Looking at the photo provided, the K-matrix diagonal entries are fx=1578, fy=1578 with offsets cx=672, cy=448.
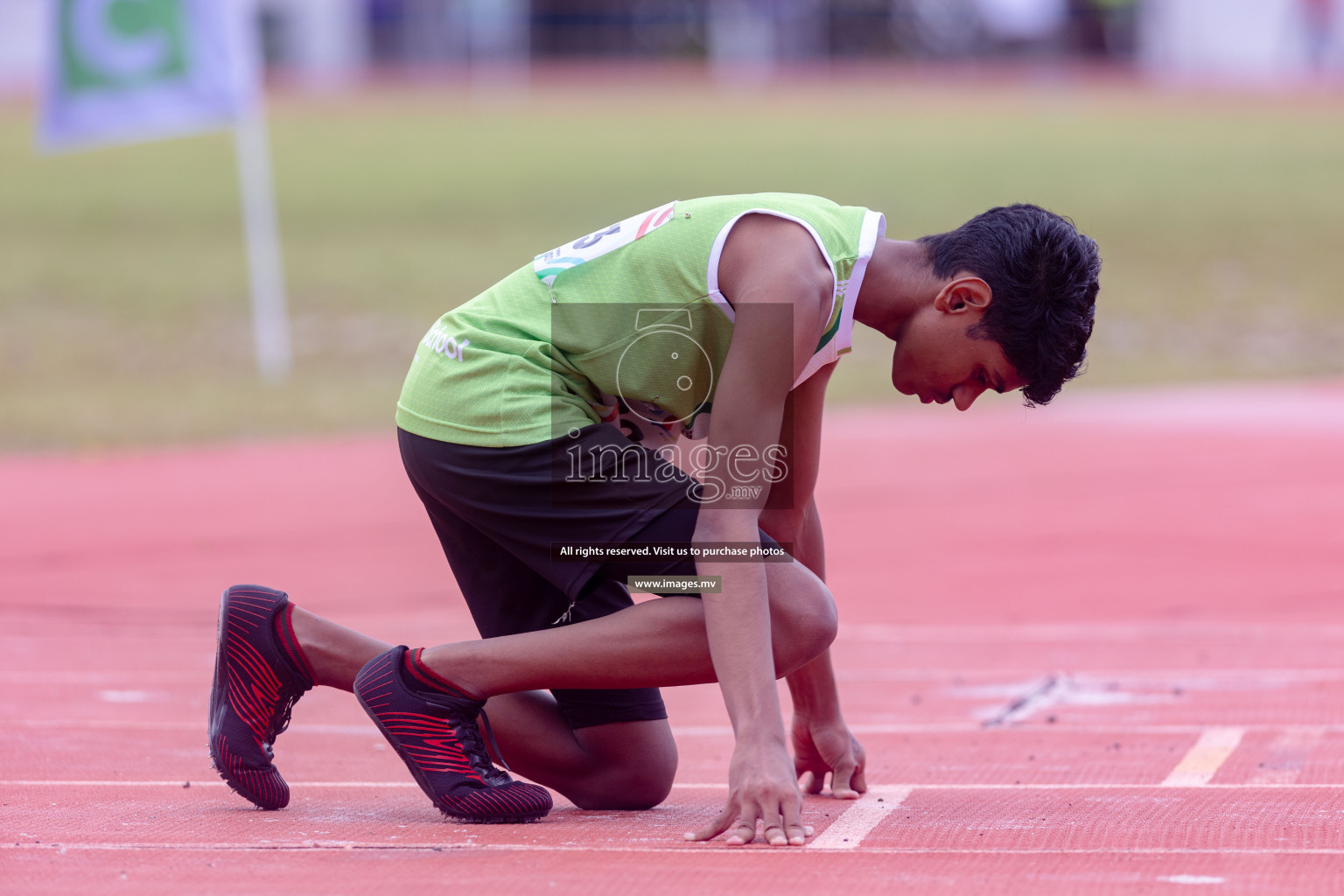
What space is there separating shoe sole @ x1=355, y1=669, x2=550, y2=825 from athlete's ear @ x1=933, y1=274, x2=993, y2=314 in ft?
4.22

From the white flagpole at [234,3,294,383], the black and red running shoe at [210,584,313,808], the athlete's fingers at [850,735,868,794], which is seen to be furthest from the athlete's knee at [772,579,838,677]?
the white flagpole at [234,3,294,383]

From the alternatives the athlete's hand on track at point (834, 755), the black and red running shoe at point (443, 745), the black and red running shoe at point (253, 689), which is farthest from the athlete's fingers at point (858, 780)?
the black and red running shoe at point (253, 689)

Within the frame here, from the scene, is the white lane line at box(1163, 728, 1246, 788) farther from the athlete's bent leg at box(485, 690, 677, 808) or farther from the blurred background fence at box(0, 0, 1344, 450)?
the blurred background fence at box(0, 0, 1344, 450)

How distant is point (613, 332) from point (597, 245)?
20cm

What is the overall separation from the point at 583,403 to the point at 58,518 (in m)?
6.22

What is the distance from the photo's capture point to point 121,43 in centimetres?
1266

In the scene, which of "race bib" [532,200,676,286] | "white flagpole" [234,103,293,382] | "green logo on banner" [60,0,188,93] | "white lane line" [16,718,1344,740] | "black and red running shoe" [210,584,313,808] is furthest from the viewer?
"white flagpole" [234,103,293,382]

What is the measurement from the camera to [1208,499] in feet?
27.5

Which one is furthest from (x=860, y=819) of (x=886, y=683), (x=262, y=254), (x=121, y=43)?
(x=262, y=254)

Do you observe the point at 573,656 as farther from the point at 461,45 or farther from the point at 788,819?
the point at 461,45

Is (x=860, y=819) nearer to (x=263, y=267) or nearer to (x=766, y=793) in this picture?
(x=766, y=793)

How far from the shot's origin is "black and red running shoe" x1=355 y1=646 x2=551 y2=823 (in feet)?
10.1

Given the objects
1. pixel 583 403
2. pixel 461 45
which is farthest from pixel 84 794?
pixel 461 45

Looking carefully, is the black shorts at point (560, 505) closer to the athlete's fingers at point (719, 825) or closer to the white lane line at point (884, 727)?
the athlete's fingers at point (719, 825)
